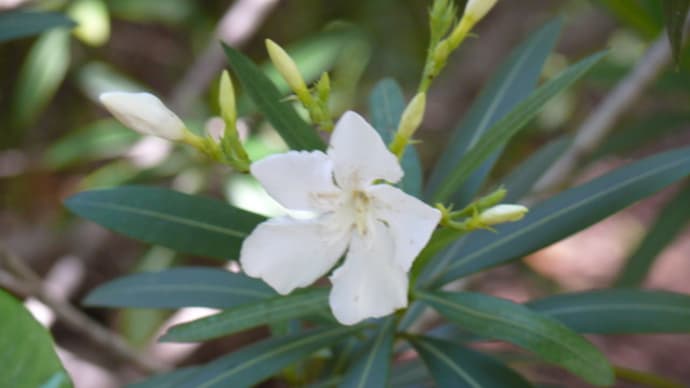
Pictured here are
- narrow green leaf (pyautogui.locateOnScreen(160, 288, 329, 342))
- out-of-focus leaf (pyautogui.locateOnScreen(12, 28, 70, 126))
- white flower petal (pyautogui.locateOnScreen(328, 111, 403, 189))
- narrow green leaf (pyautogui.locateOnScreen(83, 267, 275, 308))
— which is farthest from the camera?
out-of-focus leaf (pyautogui.locateOnScreen(12, 28, 70, 126))

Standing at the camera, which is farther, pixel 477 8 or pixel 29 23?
pixel 29 23

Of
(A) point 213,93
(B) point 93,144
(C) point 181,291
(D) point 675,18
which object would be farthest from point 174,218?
(A) point 213,93

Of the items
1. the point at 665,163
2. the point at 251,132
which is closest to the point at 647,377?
the point at 665,163

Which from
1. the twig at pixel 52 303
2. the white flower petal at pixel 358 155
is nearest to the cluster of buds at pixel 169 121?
the white flower petal at pixel 358 155

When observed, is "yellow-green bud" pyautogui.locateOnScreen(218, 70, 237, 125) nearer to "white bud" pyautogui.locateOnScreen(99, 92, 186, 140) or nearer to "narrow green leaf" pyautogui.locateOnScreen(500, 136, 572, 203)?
"white bud" pyautogui.locateOnScreen(99, 92, 186, 140)

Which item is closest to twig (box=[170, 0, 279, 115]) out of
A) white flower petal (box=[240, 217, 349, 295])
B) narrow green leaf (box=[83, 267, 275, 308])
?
narrow green leaf (box=[83, 267, 275, 308])

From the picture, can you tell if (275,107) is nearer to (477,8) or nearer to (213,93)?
(477,8)

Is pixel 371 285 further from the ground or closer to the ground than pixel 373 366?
further from the ground
